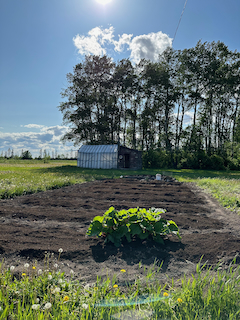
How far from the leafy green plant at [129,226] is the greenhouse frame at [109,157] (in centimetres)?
2062

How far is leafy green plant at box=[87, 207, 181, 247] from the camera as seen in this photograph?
3173 mm

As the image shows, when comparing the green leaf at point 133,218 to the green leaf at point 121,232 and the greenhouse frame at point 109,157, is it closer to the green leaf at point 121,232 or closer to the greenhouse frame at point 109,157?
the green leaf at point 121,232

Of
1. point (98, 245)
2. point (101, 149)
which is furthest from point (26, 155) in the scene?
point (98, 245)

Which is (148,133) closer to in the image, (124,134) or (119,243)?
(124,134)

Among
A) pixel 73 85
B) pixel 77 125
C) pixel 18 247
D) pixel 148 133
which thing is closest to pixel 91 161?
pixel 77 125

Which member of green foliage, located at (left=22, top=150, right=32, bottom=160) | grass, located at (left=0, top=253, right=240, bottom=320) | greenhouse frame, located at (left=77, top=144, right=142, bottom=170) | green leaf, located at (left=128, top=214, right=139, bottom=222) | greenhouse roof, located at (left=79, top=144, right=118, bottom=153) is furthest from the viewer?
green foliage, located at (left=22, top=150, right=32, bottom=160)

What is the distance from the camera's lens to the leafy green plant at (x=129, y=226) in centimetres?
317

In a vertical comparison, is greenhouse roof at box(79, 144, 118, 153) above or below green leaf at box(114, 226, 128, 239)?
above

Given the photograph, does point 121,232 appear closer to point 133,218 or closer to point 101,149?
point 133,218

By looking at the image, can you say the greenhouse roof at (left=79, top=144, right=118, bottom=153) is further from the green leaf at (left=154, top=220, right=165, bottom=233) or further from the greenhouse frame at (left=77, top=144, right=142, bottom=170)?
the green leaf at (left=154, top=220, right=165, bottom=233)

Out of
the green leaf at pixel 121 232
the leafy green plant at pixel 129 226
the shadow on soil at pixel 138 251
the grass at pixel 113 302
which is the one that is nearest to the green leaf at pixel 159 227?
the leafy green plant at pixel 129 226

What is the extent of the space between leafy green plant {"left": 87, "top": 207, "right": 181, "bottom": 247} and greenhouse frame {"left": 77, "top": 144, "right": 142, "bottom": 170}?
812 inches

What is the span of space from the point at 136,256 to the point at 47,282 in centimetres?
121

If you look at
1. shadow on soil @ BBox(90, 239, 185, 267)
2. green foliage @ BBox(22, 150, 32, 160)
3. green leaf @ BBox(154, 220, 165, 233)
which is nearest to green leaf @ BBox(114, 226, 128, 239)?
shadow on soil @ BBox(90, 239, 185, 267)
